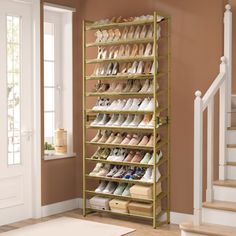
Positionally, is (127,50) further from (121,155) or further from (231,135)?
(231,135)

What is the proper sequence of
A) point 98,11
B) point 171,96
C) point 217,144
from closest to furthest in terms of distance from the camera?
point 217,144 < point 171,96 < point 98,11

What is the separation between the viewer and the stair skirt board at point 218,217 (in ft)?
15.3

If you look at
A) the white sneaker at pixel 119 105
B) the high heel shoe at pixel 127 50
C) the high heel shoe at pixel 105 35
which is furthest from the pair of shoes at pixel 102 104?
the high heel shoe at pixel 105 35

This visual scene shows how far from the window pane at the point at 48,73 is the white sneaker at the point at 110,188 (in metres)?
1.51

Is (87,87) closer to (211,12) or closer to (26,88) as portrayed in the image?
(26,88)

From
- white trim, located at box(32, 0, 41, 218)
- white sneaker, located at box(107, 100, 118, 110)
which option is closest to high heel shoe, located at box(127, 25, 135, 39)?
white sneaker, located at box(107, 100, 118, 110)

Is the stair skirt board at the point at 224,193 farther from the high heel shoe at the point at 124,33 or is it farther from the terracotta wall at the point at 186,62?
the high heel shoe at the point at 124,33

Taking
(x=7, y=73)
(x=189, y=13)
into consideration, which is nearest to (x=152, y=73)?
(x=189, y=13)

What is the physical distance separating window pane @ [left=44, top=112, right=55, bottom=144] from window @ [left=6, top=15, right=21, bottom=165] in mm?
608

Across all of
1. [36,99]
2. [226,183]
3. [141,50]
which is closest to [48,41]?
[36,99]

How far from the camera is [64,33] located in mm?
6773

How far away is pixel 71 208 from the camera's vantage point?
22.1 ft

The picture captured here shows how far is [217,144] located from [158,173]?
745mm

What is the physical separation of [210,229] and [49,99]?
297cm
